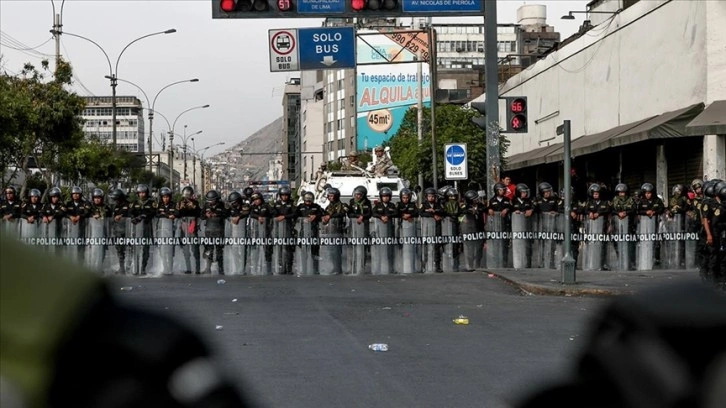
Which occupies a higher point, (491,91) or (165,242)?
(491,91)

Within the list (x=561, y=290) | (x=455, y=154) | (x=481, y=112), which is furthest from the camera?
(x=455, y=154)

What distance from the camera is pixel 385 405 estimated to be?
7531mm

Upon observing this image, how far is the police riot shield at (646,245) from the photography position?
21.2 m

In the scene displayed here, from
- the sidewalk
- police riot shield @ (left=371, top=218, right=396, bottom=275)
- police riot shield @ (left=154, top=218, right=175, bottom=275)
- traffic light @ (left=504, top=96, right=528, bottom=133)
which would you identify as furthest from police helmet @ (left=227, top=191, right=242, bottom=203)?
traffic light @ (left=504, top=96, right=528, bottom=133)

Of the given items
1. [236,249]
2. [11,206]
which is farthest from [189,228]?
[11,206]

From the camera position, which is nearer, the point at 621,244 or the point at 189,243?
the point at 621,244

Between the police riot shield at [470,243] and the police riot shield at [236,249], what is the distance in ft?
13.4

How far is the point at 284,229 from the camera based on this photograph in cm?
2178

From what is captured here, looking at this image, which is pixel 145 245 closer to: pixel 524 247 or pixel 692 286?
pixel 524 247

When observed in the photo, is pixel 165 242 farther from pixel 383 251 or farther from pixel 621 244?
pixel 621 244

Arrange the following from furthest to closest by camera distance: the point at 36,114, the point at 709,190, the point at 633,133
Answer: the point at 36,114 → the point at 633,133 → the point at 709,190

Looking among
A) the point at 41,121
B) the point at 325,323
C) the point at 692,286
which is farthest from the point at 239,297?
the point at 41,121

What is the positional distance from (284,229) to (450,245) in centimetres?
314

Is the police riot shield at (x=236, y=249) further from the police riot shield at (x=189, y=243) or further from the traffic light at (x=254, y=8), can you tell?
the traffic light at (x=254, y=8)
